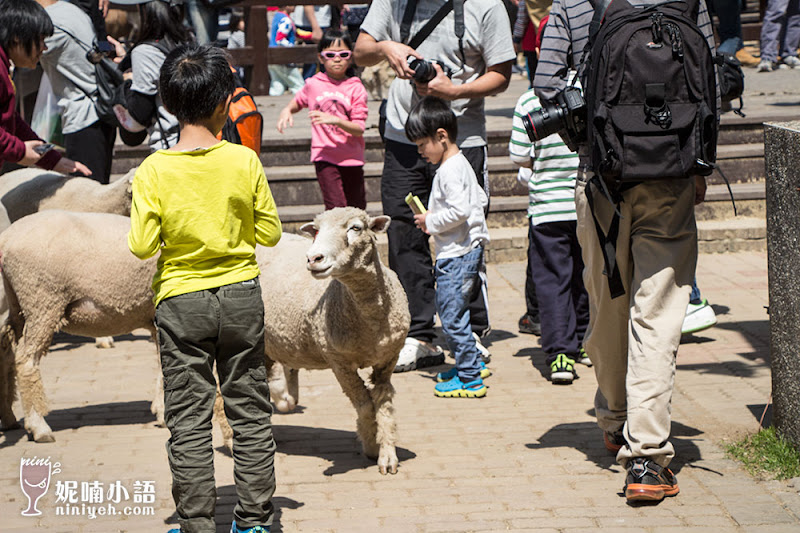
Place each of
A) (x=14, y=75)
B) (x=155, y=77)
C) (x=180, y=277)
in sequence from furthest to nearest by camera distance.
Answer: (x=14, y=75) < (x=155, y=77) < (x=180, y=277)

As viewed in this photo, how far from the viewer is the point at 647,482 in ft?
14.9

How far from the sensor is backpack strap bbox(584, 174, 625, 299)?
4.61m

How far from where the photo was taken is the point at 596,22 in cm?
475

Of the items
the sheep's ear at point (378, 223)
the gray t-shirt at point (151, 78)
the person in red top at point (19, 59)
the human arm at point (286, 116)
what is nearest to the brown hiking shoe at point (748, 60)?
the human arm at point (286, 116)

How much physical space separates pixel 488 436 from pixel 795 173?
2.11m

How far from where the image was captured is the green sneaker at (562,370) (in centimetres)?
654

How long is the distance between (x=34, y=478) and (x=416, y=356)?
9.12ft

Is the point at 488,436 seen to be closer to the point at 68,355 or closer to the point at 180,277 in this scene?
the point at 180,277

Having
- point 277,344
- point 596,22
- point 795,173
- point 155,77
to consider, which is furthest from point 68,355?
point 795,173

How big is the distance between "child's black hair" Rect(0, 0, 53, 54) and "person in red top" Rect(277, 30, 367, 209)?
6.91 ft

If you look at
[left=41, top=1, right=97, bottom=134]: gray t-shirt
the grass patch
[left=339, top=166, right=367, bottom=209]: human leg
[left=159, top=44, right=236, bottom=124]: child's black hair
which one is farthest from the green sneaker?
[left=41, top=1, right=97, bottom=134]: gray t-shirt

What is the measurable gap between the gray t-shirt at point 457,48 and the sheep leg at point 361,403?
2.27m

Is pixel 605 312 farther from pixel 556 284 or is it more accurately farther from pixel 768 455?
pixel 556 284

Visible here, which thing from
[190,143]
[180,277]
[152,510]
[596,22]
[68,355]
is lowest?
[68,355]
